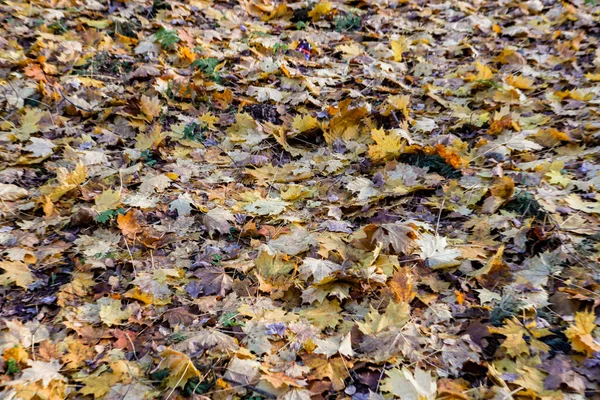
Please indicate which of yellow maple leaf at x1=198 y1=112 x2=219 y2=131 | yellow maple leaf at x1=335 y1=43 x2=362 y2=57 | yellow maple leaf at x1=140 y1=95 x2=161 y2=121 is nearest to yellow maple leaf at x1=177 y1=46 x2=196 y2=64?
yellow maple leaf at x1=140 y1=95 x2=161 y2=121

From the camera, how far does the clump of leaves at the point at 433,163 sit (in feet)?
10.9

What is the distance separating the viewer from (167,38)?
15.8ft

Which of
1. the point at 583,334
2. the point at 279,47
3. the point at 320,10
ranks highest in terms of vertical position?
the point at 320,10

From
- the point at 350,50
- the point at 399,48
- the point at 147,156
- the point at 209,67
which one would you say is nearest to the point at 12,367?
the point at 147,156

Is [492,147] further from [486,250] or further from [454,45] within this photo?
[454,45]

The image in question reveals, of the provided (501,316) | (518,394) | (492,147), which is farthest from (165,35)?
(518,394)

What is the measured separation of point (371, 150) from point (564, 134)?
1478 mm

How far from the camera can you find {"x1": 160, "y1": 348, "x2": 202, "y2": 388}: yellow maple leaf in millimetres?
2061

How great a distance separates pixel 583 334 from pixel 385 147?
1.82 metres

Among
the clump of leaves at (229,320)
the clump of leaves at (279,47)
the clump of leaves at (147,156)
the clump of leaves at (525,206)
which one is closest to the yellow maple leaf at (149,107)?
the clump of leaves at (147,156)

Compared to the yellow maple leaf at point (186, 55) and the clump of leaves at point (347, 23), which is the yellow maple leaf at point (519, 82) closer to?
the clump of leaves at point (347, 23)

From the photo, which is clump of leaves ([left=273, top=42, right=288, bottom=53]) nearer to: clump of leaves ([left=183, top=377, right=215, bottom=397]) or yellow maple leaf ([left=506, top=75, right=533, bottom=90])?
yellow maple leaf ([left=506, top=75, right=533, bottom=90])

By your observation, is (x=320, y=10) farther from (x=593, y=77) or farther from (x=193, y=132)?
(x=593, y=77)

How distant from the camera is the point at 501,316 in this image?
224 cm
